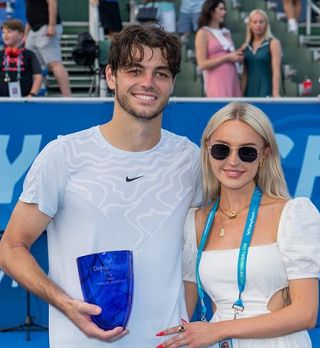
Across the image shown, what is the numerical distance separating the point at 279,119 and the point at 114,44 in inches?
124

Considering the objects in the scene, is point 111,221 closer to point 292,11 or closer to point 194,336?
point 194,336

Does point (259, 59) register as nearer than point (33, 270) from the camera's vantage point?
No

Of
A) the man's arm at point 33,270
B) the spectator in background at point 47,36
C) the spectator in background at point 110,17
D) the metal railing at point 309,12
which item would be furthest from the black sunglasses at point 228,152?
the metal railing at point 309,12

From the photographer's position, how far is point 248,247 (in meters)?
3.36

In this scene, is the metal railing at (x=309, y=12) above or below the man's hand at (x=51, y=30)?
above

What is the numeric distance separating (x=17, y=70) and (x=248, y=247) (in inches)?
222

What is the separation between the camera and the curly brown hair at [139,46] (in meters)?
3.46

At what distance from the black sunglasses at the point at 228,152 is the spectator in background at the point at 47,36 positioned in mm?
6215

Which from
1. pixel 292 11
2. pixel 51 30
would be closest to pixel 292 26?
pixel 292 11

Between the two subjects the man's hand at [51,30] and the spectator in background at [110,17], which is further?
the spectator in background at [110,17]

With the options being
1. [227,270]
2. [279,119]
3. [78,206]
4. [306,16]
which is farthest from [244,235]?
[306,16]

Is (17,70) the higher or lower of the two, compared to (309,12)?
lower

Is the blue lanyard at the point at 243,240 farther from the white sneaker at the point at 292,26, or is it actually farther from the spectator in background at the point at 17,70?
the white sneaker at the point at 292,26

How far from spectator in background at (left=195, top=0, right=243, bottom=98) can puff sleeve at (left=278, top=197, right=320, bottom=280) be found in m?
5.58
